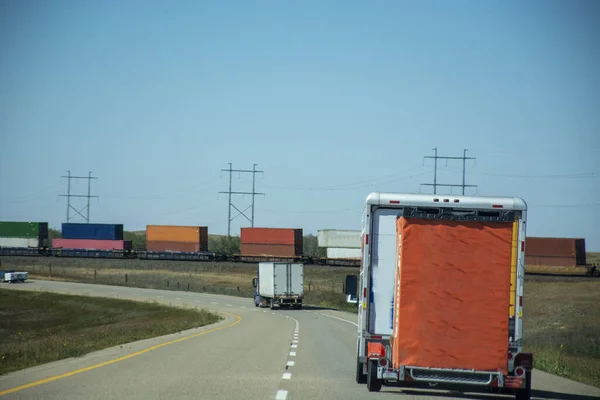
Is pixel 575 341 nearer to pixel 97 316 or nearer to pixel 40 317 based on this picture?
pixel 97 316

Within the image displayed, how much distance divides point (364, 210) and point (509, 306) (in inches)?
111

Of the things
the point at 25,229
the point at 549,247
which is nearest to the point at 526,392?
the point at 549,247

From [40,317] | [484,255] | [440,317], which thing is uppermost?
[484,255]

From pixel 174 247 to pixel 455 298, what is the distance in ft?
306

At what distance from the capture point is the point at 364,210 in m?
14.2

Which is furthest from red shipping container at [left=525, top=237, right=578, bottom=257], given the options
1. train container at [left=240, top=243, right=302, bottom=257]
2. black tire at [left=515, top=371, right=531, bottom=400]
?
black tire at [left=515, top=371, right=531, bottom=400]

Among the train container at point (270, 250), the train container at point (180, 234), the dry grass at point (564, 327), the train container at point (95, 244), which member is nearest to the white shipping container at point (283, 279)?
the dry grass at point (564, 327)

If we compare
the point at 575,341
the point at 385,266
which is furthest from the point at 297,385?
the point at 575,341

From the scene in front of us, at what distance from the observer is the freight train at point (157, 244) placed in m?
97.9

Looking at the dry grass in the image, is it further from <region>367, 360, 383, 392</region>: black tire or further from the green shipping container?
the green shipping container

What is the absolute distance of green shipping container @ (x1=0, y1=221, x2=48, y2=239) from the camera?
109 meters

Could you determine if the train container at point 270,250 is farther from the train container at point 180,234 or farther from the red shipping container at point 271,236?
the train container at point 180,234

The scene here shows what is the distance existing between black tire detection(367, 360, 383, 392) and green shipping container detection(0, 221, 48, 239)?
100445 mm

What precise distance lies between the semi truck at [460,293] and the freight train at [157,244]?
83210 mm
